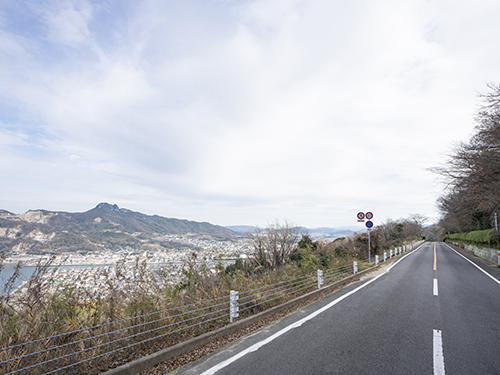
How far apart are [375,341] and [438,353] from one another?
1.02 m

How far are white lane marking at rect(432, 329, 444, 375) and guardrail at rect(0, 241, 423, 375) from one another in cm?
376

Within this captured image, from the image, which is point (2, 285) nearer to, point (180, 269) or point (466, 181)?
point (180, 269)

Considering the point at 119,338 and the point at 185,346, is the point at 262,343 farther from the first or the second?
the point at 119,338

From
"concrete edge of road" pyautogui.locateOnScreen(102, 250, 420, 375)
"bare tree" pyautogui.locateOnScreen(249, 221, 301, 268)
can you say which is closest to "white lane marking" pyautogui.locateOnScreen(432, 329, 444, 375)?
"concrete edge of road" pyautogui.locateOnScreen(102, 250, 420, 375)

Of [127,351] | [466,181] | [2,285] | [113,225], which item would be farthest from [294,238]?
[113,225]

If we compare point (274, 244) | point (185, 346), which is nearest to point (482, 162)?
point (274, 244)

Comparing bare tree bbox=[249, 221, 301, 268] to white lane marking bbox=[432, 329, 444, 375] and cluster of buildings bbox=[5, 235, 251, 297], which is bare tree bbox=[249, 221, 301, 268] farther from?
white lane marking bbox=[432, 329, 444, 375]

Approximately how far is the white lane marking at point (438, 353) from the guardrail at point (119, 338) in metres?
3.76

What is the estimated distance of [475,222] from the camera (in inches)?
1602

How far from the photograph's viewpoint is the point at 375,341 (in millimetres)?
4965

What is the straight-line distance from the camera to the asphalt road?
13.0ft

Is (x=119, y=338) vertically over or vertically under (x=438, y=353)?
over

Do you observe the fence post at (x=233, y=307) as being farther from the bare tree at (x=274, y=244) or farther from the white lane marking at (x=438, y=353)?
the bare tree at (x=274, y=244)

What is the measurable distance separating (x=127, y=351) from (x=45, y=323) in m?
1.37
